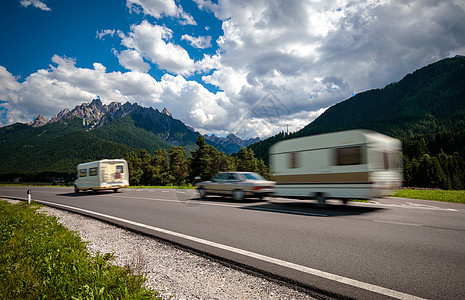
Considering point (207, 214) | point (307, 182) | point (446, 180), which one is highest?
point (307, 182)

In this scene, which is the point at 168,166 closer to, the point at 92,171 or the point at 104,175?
the point at 92,171

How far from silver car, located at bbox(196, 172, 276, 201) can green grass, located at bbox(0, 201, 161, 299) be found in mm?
7978

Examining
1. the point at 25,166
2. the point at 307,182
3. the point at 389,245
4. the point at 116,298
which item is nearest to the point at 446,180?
the point at 307,182

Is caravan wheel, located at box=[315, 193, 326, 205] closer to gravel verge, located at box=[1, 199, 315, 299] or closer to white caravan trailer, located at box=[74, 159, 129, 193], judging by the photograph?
gravel verge, located at box=[1, 199, 315, 299]

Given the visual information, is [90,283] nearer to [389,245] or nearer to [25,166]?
[389,245]

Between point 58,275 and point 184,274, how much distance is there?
1.67 metres

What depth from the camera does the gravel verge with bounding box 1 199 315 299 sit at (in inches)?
115

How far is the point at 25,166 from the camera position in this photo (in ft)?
561

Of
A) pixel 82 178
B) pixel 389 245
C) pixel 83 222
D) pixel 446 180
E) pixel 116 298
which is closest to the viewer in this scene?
pixel 116 298

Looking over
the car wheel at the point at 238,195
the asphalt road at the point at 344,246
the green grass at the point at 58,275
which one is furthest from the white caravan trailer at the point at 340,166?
the green grass at the point at 58,275

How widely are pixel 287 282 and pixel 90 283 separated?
253 centimetres

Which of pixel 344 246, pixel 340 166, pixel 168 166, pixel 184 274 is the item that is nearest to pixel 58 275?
pixel 184 274

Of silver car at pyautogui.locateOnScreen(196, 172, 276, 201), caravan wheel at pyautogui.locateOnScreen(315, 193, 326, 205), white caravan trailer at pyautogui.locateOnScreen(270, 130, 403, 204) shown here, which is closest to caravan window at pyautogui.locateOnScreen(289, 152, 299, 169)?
white caravan trailer at pyautogui.locateOnScreen(270, 130, 403, 204)

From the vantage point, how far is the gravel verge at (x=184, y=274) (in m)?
2.92
